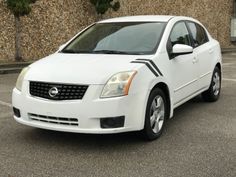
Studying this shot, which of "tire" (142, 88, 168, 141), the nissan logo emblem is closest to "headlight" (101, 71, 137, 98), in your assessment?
"tire" (142, 88, 168, 141)

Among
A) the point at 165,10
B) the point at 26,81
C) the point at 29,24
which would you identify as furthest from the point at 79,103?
the point at 165,10

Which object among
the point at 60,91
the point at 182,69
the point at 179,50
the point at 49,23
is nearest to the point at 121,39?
the point at 179,50

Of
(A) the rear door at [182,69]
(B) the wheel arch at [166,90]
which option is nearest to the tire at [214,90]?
(A) the rear door at [182,69]

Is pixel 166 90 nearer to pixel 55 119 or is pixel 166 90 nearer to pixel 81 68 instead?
pixel 81 68

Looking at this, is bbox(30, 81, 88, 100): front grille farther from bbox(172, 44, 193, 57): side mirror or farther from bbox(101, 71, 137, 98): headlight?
bbox(172, 44, 193, 57): side mirror

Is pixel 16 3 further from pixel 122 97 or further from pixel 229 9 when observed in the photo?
pixel 229 9

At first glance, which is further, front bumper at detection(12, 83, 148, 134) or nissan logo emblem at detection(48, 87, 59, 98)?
nissan logo emblem at detection(48, 87, 59, 98)

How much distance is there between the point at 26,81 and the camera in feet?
16.4

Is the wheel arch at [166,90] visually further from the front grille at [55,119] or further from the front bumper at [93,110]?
the front grille at [55,119]

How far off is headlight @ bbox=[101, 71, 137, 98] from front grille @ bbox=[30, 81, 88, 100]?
0.23 metres

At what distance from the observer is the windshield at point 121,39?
18.5ft

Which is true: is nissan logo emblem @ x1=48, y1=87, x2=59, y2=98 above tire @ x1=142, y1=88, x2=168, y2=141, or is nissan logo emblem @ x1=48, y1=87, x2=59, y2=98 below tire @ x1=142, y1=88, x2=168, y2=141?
above

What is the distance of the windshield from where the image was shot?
5637 mm

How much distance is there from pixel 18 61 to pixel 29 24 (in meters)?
1.45
